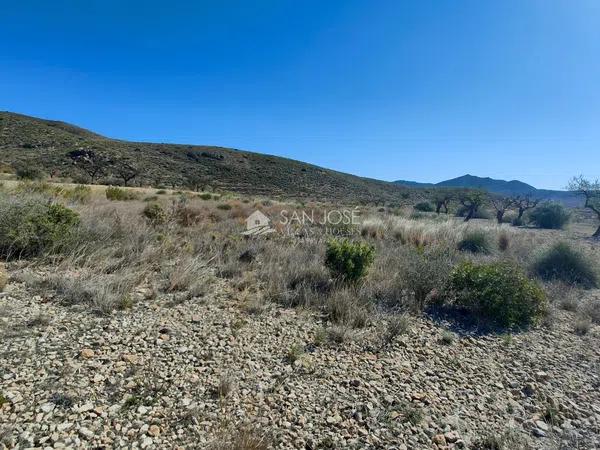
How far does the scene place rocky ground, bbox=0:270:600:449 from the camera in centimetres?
243

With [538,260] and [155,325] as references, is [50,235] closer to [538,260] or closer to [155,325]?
[155,325]

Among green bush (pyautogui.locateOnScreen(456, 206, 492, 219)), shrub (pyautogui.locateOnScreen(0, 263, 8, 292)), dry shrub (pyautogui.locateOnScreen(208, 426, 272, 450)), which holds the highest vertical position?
green bush (pyautogui.locateOnScreen(456, 206, 492, 219))

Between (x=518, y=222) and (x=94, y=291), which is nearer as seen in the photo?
(x=94, y=291)

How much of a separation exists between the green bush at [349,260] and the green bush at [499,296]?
5.54ft

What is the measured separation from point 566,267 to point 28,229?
1256 centimetres

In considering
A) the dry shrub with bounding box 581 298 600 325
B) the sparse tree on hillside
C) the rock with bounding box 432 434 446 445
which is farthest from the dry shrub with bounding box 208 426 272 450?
the sparse tree on hillside

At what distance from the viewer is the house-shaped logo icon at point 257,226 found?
9.96 m

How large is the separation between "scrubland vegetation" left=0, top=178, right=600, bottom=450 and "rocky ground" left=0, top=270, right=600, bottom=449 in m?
0.02

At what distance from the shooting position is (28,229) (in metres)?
5.39

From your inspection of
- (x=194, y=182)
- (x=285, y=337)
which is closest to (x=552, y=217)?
(x=285, y=337)

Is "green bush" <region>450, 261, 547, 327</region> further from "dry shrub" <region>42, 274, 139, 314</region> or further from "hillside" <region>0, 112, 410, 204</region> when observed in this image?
"hillside" <region>0, 112, 410, 204</region>

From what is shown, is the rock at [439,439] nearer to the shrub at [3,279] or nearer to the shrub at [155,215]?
the shrub at [3,279]

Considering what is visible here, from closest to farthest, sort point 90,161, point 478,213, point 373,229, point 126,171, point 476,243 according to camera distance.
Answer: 1. point 476,243
2. point 373,229
3. point 478,213
4. point 90,161
5. point 126,171

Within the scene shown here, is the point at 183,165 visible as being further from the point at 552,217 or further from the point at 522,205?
the point at 552,217
